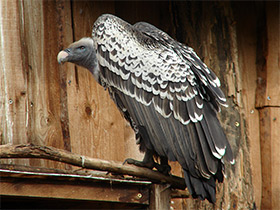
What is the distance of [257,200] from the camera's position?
19.3 feet

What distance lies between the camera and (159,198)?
4.48 meters

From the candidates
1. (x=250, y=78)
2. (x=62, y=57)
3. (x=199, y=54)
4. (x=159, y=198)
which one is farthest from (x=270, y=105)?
(x=62, y=57)

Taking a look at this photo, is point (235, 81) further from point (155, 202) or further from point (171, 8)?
point (155, 202)

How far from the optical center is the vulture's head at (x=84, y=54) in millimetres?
5277

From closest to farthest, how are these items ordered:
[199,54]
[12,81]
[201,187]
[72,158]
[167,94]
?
[72,158] → [201,187] → [167,94] → [12,81] → [199,54]

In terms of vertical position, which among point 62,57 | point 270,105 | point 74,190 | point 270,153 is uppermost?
point 62,57

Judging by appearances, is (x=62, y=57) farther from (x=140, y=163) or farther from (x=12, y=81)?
(x=140, y=163)

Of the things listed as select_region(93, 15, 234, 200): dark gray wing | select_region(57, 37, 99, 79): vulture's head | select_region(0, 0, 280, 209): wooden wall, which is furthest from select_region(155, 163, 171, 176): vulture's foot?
select_region(57, 37, 99, 79): vulture's head

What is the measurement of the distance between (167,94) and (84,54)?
3.30 ft

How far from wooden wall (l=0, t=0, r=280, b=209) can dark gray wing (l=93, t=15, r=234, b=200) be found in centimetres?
79

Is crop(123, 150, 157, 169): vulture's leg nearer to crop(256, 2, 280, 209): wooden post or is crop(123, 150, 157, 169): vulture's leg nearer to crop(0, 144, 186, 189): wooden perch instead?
crop(0, 144, 186, 189): wooden perch

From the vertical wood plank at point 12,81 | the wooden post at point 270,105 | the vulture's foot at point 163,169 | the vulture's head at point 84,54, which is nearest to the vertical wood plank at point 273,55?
the wooden post at point 270,105

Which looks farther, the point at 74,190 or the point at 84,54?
the point at 84,54

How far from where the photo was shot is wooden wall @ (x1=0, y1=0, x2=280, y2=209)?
5.47 meters
